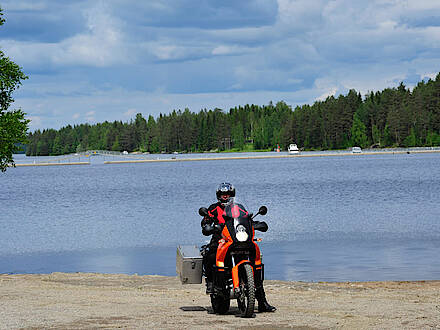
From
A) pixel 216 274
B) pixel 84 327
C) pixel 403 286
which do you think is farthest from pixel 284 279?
pixel 84 327

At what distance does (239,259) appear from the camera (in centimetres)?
1207

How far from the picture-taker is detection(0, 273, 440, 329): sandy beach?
11375 mm

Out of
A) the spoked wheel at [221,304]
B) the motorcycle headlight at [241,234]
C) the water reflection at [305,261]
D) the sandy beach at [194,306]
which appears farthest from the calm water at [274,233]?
the motorcycle headlight at [241,234]

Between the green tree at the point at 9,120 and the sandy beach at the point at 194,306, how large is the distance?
9.50 meters

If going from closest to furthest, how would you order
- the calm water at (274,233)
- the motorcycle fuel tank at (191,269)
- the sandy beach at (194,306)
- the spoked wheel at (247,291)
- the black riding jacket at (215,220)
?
the sandy beach at (194,306) → the spoked wheel at (247,291) → the black riding jacket at (215,220) → the motorcycle fuel tank at (191,269) → the calm water at (274,233)

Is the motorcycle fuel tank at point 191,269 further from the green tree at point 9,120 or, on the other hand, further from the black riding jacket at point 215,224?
the green tree at point 9,120

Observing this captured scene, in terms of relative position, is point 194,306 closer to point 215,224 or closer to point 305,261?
point 215,224

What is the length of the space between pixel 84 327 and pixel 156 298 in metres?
5.26

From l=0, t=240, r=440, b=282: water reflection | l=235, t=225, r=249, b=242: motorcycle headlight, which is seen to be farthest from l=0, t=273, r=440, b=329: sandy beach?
l=0, t=240, r=440, b=282: water reflection

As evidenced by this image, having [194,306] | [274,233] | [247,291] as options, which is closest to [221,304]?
[247,291]

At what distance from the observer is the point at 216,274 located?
1250 cm

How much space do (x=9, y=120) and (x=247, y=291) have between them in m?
19.7

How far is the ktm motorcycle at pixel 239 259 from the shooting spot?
38.9 ft

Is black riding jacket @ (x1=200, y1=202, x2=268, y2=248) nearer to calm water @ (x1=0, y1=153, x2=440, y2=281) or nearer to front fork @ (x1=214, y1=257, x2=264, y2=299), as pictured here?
front fork @ (x1=214, y1=257, x2=264, y2=299)
